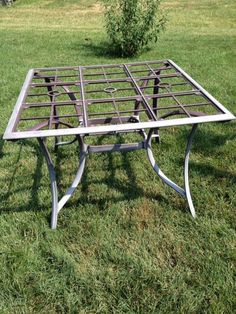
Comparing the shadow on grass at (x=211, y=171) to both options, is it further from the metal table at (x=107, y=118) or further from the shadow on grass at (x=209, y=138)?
the metal table at (x=107, y=118)

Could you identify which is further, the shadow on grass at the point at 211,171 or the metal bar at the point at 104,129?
the shadow on grass at the point at 211,171

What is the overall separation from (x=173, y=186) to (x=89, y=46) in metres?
5.75

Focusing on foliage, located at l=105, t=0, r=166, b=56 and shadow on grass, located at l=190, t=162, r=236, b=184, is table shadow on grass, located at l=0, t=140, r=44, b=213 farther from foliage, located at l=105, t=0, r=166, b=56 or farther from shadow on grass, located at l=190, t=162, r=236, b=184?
foliage, located at l=105, t=0, r=166, b=56

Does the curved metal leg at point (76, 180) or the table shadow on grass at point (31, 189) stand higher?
the curved metal leg at point (76, 180)

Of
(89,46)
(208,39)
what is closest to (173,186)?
(89,46)

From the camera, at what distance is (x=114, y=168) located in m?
2.94

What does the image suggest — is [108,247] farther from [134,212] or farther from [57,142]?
[57,142]

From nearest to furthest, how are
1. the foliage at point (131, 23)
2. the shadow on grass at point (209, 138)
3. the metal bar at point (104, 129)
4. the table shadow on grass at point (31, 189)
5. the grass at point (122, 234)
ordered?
the metal bar at point (104, 129) → the grass at point (122, 234) → the table shadow on grass at point (31, 189) → the shadow on grass at point (209, 138) → the foliage at point (131, 23)

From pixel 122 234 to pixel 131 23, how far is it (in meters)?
5.13

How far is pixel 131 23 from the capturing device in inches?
255

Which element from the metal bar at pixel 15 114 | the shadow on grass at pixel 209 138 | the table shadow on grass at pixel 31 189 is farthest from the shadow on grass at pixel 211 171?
the metal bar at pixel 15 114

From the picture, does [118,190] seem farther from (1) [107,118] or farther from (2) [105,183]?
(1) [107,118]

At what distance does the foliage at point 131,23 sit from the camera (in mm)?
6484

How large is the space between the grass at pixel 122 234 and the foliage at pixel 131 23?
10.8 ft
